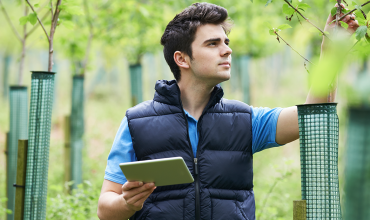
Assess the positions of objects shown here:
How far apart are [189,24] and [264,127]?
0.70 metres

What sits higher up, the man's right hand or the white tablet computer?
the white tablet computer

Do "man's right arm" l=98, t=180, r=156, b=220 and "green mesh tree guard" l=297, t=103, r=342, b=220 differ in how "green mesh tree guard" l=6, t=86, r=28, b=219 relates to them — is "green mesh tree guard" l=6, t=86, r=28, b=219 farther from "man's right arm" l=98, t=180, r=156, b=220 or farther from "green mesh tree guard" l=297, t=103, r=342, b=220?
"green mesh tree guard" l=297, t=103, r=342, b=220

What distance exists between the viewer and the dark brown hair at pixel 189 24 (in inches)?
80.2

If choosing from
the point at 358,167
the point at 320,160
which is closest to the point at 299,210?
the point at 320,160

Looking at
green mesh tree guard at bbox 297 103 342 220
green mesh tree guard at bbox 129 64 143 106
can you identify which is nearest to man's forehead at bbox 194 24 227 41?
green mesh tree guard at bbox 297 103 342 220

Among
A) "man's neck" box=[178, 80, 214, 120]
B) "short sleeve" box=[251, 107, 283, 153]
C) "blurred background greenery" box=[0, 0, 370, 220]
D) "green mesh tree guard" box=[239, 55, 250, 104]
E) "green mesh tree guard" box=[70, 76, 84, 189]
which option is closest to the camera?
"short sleeve" box=[251, 107, 283, 153]

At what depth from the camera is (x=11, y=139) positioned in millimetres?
3553

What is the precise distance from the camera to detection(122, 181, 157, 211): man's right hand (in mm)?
1494

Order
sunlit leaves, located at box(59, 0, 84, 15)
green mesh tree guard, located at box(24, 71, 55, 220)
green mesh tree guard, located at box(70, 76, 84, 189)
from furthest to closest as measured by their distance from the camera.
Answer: green mesh tree guard, located at box(70, 76, 84, 189), sunlit leaves, located at box(59, 0, 84, 15), green mesh tree guard, located at box(24, 71, 55, 220)

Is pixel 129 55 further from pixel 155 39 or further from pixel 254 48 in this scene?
pixel 254 48

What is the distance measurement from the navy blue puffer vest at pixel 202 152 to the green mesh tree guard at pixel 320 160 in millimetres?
493

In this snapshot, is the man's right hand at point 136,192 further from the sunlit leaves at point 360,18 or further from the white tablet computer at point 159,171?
the sunlit leaves at point 360,18

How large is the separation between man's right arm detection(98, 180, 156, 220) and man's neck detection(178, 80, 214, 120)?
21.9 inches

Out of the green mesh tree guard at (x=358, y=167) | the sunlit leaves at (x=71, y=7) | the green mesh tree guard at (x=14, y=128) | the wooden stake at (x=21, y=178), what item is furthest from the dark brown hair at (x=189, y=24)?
the green mesh tree guard at (x=14, y=128)
